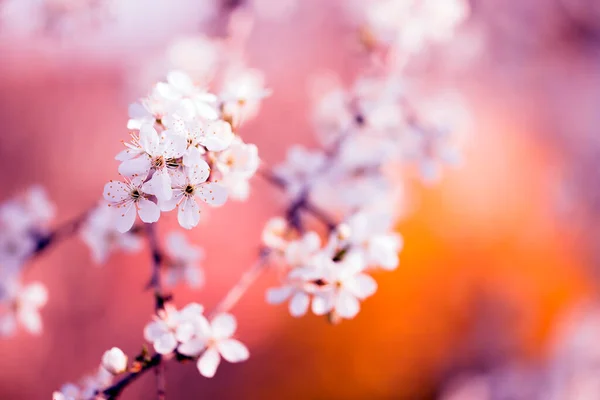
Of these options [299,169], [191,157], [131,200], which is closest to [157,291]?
[131,200]

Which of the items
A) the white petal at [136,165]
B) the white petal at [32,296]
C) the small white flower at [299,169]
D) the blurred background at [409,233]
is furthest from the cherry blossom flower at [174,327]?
the blurred background at [409,233]

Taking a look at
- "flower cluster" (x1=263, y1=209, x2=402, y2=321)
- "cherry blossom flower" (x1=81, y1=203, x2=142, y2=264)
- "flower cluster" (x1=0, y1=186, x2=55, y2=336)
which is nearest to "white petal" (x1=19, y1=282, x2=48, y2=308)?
"flower cluster" (x1=0, y1=186, x2=55, y2=336)

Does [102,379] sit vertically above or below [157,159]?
below

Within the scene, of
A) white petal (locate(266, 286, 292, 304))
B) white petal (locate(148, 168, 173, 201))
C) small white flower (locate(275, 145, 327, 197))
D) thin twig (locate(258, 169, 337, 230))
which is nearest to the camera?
white petal (locate(148, 168, 173, 201))

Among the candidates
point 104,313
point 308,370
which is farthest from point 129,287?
point 308,370

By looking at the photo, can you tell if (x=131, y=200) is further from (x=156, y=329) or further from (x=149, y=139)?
(x=156, y=329)

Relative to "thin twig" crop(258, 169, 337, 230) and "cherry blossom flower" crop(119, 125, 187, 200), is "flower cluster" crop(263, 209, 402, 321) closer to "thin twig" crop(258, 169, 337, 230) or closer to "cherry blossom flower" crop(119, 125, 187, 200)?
"thin twig" crop(258, 169, 337, 230)
